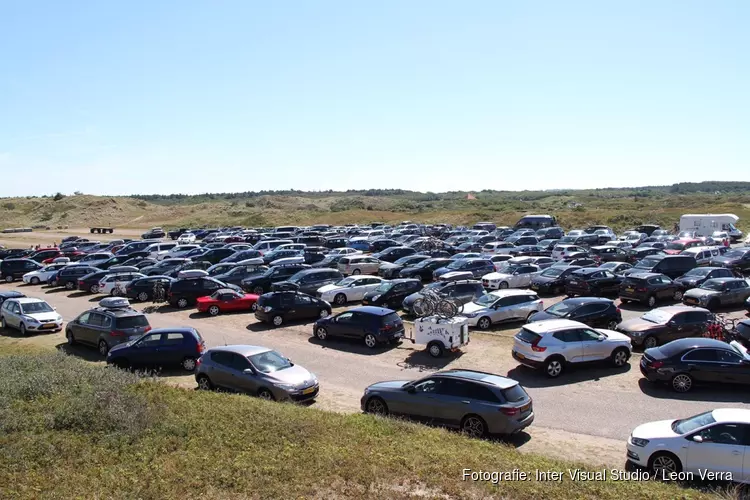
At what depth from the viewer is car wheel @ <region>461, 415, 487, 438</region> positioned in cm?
1203

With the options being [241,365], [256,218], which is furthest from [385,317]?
[256,218]

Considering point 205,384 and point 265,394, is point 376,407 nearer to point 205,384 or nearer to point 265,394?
point 265,394

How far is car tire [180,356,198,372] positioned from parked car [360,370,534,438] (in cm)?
748

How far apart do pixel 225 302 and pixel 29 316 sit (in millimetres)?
7874

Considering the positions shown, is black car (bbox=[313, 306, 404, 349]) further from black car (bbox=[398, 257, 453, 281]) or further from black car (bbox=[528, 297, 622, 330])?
black car (bbox=[398, 257, 453, 281])

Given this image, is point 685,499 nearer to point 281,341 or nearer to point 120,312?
point 281,341

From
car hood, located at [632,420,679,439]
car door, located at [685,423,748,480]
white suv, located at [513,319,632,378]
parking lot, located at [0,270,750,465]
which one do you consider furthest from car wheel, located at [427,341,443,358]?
car door, located at [685,423,748,480]

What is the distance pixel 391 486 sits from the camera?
880 centimetres

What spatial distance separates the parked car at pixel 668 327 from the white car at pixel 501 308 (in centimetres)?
448

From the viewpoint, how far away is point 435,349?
63.2 ft

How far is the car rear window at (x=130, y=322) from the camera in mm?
20109

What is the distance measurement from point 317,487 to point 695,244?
130 ft

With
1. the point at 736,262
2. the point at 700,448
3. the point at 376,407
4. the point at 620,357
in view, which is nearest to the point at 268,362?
the point at 376,407

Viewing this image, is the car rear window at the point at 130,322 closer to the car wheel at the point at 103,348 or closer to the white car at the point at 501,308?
the car wheel at the point at 103,348
